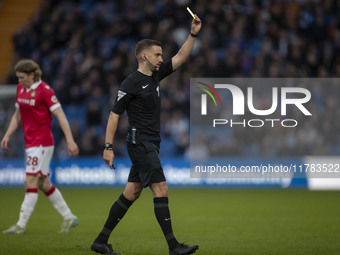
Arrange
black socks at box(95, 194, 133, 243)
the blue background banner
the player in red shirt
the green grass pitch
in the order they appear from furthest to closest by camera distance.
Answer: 1. the blue background banner
2. the player in red shirt
3. the green grass pitch
4. black socks at box(95, 194, 133, 243)

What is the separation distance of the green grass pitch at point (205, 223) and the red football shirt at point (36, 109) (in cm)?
130

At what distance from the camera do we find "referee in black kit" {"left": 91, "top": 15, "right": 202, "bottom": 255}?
736 cm

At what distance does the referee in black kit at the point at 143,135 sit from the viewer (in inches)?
290

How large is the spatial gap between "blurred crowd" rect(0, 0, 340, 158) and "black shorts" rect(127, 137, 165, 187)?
10126mm

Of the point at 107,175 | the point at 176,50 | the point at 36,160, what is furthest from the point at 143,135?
the point at 176,50

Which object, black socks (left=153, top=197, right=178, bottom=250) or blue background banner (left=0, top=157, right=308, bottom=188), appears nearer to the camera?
black socks (left=153, top=197, right=178, bottom=250)

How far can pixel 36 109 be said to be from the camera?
9367mm

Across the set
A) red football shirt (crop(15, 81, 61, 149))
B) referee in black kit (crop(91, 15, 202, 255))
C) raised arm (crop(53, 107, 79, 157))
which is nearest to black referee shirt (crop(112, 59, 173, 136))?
referee in black kit (crop(91, 15, 202, 255))

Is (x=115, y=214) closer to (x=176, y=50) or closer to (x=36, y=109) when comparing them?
(x=36, y=109)

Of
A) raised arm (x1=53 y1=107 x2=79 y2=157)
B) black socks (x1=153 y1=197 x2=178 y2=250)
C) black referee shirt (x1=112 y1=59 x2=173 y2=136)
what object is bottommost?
black socks (x1=153 y1=197 x2=178 y2=250)

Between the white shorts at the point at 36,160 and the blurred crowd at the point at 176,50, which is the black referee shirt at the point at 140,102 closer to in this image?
the white shorts at the point at 36,160

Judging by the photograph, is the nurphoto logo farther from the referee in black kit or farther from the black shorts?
the black shorts

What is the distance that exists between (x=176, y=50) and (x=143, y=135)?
40.6 feet

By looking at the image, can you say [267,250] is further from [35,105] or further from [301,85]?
[301,85]
